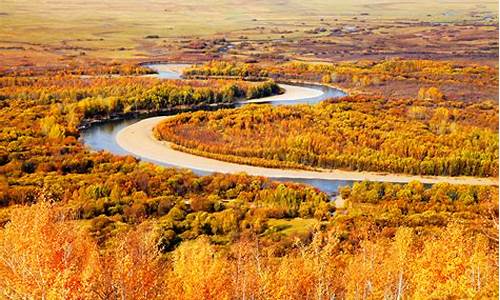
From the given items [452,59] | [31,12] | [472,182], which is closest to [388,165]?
[472,182]

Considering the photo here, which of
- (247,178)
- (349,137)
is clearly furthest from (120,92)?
(247,178)

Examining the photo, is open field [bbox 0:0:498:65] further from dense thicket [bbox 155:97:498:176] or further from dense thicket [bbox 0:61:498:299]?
dense thicket [bbox 155:97:498:176]

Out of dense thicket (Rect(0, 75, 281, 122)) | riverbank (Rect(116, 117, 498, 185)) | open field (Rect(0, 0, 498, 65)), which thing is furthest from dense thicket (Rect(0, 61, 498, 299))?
open field (Rect(0, 0, 498, 65))

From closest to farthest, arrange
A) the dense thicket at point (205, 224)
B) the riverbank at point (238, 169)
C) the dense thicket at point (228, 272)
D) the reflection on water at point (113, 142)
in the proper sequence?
the dense thicket at point (228, 272)
the dense thicket at point (205, 224)
the reflection on water at point (113, 142)
the riverbank at point (238, 169)

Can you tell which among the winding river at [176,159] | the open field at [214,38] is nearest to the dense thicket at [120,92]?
the winding river at [176,159]

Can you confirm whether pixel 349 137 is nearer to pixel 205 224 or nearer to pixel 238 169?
pixel 238 169

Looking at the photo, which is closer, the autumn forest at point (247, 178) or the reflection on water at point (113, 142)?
the autumn forest at point (247, 178)

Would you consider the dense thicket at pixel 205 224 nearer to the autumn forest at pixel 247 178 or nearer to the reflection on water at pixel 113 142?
the autumn forest at pixel 247 178

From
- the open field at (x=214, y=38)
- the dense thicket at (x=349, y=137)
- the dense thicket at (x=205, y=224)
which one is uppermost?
the dense thicket at (x=205, y=224)

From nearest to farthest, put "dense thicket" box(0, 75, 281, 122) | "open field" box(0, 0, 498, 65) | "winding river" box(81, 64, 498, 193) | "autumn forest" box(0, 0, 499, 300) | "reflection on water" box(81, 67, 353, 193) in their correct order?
1. "autumn forest" box(0, 0, 499, 300)
2. "reflection on water" box(81, 67, 353, 193)
3. "winding river" box(81, 64, 498, 193)
4. "dense thicket" box(0, 75, 281, 122)
5. "open field" box(0, 0, 498, 65)
